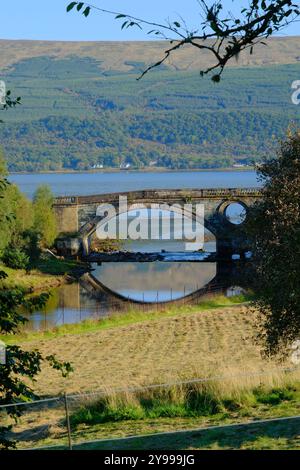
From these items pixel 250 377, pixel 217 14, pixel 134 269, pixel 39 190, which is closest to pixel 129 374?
pixel 250 377

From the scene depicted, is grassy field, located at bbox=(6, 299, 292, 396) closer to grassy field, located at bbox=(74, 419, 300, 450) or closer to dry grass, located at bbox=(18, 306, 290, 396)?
dry grass, located at bbox=(18, 306, 290, 396)

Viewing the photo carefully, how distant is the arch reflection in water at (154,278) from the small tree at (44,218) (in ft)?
15.4

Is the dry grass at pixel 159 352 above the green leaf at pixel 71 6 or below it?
below

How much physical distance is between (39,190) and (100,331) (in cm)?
4349

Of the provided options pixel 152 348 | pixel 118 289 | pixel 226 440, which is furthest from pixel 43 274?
pixel 226 440

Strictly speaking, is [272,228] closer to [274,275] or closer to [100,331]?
[274,275]

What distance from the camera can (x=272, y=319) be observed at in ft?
63.9

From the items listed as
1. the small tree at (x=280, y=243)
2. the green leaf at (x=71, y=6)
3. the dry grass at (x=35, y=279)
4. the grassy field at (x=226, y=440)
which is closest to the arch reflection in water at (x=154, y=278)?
the dry grass at (x=35, y=279)

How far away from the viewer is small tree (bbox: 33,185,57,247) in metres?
78.8

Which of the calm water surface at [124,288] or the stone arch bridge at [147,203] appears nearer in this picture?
the calm water surface at [124,288]

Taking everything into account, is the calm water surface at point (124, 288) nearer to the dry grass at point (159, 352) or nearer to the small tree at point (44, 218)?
the small tree at point (44, 218)

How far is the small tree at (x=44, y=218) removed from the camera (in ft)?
258

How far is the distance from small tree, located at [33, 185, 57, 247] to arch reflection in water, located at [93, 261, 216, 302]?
4680mm

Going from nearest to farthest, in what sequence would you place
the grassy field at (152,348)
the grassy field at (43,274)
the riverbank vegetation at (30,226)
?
the grassy field at (152,348) < the riverbank vegetation at (30,226) < the grassy field at (43,274)
